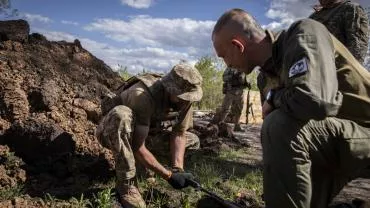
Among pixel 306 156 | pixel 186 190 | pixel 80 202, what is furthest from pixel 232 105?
pixel 306 156

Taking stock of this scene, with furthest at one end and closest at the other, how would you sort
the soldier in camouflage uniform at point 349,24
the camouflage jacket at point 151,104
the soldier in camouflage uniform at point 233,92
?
the soldier in camouflage uniform at point 233,92 → the soldier in camouflage uniform at point 349,24 → the camouflage jacket at point 151,104

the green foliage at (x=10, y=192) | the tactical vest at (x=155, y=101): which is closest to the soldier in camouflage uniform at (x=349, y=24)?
the tactical vest at (x=155, y=101)

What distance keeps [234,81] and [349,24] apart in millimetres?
6213

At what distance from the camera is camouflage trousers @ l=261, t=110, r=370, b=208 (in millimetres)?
Answer: 2422

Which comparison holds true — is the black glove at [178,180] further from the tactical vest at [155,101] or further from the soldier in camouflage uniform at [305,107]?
the soldier in camouflage uniform at [305,107]

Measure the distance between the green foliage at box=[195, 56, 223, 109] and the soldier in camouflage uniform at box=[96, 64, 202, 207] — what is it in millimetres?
12775

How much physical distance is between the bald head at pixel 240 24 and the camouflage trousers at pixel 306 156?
1.62ft

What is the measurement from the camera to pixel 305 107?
7.51 feet

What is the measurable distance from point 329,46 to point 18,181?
2867mm

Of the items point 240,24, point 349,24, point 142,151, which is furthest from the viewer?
point 349,24

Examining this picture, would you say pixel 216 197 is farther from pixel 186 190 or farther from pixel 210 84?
pixel 210 84

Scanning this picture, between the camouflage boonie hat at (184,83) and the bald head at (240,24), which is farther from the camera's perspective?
the camouflage boonie hat at (184,83)

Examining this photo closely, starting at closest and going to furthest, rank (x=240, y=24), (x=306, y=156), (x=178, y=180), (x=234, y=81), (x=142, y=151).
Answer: (x=306, y=156) < (x=240, y=24) < (x=178, y=180) < (x=142, y=151) < (x=234, y=81)

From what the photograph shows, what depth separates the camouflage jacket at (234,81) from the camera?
1013 centimetres
